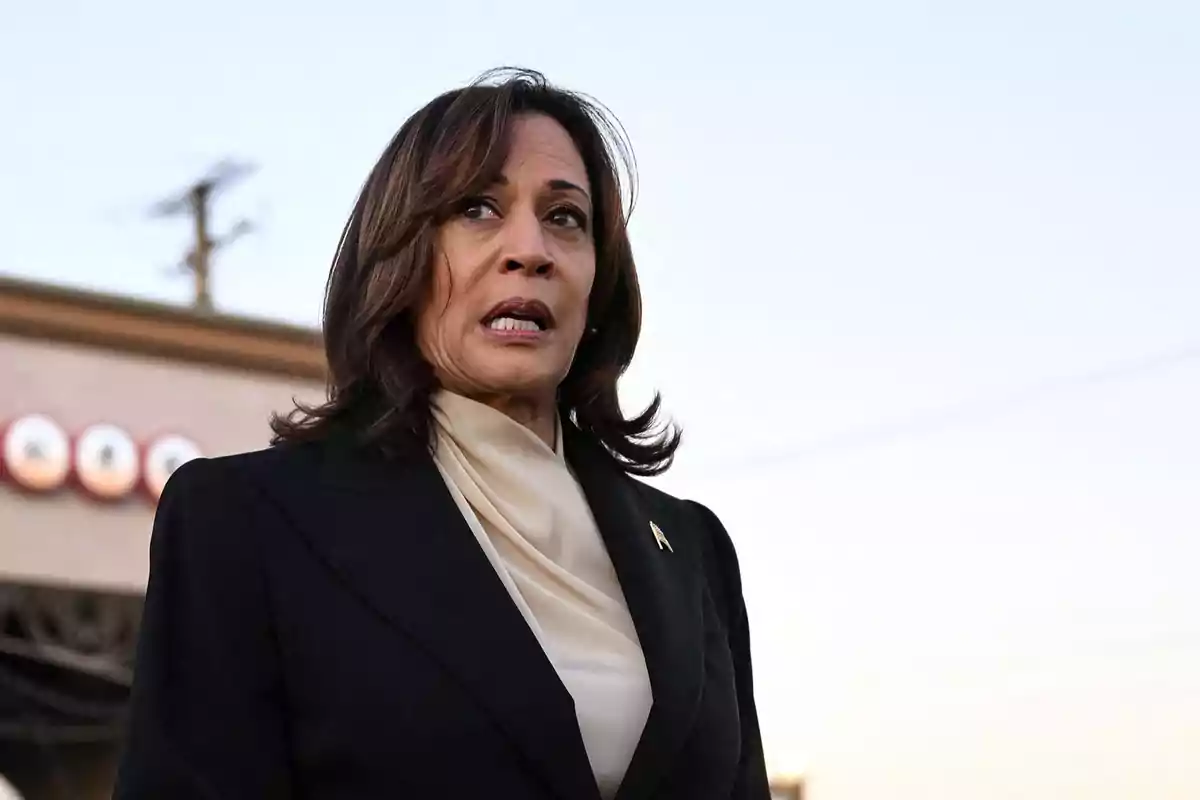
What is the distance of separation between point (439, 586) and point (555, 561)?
6.2 inches

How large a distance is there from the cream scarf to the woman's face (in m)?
0.05

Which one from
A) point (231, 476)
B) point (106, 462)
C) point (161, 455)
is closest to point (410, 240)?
point (231, 476)

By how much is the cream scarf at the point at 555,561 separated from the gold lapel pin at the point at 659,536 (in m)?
0.09

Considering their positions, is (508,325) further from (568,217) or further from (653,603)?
(653,603)

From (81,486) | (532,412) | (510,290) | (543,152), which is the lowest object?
(81,486)

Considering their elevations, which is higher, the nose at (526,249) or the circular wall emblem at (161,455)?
the nose at (526,249)

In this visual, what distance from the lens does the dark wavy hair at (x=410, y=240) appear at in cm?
173

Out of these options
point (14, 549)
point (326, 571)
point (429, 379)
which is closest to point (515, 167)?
point (429, 379)

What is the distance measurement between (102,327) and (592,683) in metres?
9.49

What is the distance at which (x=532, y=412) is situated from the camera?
5.98 ft

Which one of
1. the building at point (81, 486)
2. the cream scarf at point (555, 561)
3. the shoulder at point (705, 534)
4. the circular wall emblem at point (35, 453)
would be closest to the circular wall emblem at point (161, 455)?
the building at point (81, 486)

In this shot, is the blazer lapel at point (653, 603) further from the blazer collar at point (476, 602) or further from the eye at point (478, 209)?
the eye at point (478, 209)

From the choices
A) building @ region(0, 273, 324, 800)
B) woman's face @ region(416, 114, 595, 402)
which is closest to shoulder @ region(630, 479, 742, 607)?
woman's face @ region(416, 114, 595, 402)

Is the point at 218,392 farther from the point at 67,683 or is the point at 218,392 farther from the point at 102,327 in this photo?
the point at 67,683
